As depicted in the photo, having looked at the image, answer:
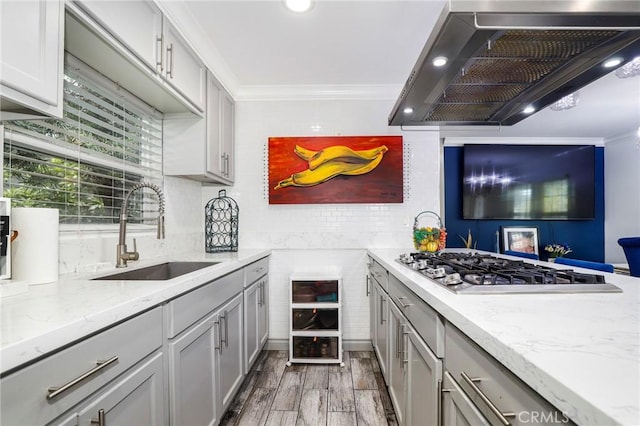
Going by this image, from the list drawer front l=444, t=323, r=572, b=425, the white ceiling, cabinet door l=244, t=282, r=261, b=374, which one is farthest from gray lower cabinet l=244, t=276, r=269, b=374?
the white ceiling

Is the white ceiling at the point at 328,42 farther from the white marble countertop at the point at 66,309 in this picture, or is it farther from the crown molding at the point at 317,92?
the white marble countertop at the point at 66,309

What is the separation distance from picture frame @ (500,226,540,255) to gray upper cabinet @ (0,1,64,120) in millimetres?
5423

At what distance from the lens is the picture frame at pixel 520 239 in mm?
4805

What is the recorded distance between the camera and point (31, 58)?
994mm

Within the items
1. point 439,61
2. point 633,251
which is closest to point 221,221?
point 439,61

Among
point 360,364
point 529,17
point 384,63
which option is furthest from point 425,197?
point 529,17

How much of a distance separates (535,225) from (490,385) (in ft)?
17.1

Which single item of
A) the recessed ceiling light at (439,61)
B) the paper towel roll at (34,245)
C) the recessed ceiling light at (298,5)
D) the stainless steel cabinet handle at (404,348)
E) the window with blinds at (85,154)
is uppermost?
the recessed ceiling light at (298,5)

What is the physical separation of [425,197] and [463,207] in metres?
2.13

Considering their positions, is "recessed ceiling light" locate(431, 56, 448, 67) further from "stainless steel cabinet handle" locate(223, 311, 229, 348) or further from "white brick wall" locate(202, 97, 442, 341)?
"white brick wall" locate(202, 97, 442, 341)

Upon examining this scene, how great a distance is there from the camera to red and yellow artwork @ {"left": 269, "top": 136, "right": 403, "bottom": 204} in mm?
2982

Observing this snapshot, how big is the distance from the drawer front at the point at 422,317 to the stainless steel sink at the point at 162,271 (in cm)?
119

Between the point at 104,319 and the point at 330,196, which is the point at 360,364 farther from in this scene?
the point at 104,319

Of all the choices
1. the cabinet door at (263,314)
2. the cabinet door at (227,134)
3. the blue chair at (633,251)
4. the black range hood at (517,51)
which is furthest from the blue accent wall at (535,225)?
the cabinet door at (227,134)
